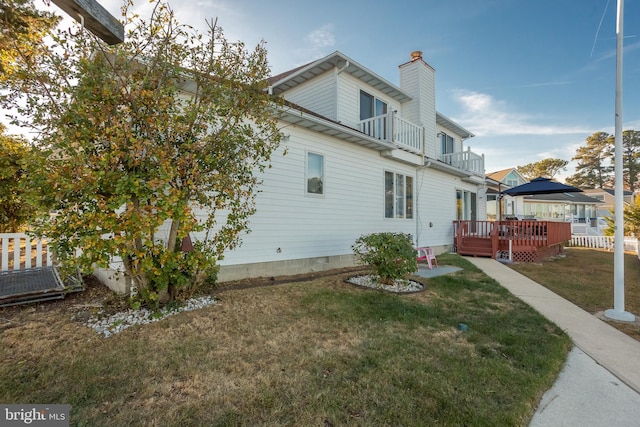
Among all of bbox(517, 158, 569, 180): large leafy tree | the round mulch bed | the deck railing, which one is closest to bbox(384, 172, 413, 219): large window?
the deck railing

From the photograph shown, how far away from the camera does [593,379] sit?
283 centimetres

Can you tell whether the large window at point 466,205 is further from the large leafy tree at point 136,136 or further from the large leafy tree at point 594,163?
the large leafy tree at point 594,163

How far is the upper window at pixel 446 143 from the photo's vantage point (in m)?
14.8

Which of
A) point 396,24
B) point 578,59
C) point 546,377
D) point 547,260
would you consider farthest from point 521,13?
point 546,377

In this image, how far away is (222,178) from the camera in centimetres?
395

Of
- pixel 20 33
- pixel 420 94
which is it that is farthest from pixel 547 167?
pixel 20 33

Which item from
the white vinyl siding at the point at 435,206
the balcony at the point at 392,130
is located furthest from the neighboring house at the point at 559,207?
the balcony at the point at 392,130

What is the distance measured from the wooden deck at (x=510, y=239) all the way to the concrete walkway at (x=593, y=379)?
628cm

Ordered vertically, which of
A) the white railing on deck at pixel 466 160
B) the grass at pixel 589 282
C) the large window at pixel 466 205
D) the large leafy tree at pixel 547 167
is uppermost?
the large leafy tree at pixel 547 167

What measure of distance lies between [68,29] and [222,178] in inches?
90.7

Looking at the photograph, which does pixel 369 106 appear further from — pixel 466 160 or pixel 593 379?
pixel 593 379

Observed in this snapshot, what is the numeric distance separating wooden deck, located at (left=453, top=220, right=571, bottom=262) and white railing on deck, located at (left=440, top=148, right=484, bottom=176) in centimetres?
307

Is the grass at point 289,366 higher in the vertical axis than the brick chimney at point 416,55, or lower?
lower

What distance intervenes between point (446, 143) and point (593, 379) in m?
13.8
